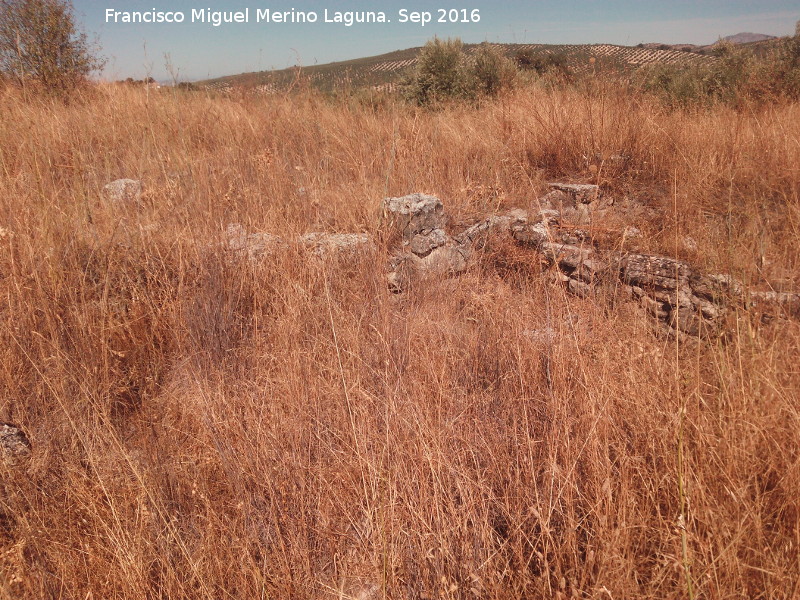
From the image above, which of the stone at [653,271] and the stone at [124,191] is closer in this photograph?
the stone at [653,271]

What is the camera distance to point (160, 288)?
260 cm

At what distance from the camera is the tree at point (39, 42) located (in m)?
6.17

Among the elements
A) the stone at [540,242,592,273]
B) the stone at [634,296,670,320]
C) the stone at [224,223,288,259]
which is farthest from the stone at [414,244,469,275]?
the stone at [634,296,670,320]

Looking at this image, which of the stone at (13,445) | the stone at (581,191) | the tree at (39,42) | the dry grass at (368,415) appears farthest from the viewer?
the tree at (39,42)

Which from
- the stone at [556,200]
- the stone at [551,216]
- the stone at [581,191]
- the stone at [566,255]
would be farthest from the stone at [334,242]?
the stone at [581,191]

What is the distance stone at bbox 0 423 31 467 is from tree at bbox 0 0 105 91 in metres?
6.07

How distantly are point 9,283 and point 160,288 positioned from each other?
0.68m

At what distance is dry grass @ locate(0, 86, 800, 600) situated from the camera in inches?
52.0

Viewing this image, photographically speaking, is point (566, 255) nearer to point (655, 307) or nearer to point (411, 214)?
point (655, 307)

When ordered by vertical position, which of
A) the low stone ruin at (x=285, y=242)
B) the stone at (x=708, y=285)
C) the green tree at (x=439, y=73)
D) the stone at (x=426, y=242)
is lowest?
the stone at (x=708, y=285)

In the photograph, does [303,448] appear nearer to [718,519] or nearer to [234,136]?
[718,519]

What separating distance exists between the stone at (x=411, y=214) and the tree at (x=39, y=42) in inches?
221

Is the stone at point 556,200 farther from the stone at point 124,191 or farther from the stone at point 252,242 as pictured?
the stone at point 124,191

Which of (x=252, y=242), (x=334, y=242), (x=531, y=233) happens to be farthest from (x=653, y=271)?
(x=252, y=242)
